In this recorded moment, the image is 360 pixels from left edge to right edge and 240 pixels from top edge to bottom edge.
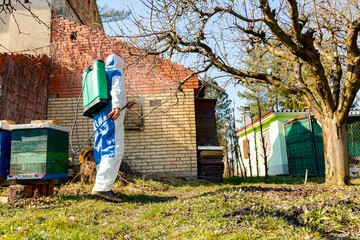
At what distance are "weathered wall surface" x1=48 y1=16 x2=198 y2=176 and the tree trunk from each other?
3.27 metres

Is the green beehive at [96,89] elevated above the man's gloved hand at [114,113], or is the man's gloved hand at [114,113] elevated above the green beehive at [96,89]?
the green beehive at [96,89]

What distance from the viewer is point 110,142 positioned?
4188 mm

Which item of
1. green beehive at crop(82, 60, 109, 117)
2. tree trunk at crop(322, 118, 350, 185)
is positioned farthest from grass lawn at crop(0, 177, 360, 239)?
tree trunk at crop(322, 118, 350, 185)

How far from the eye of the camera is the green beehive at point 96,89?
167 inches

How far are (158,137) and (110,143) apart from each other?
12.1 ft

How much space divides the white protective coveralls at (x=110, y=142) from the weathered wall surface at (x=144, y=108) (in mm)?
3207

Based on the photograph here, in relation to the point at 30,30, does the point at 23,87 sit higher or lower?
lower

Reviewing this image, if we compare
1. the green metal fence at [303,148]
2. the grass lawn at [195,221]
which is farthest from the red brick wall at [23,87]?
the green metal fence at [303,148]

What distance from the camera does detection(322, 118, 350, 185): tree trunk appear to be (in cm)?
564

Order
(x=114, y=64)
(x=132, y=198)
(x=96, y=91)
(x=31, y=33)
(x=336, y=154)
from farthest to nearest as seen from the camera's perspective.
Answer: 1. (x=31, y=33)
2. (x=336, y=154)
3. (x=132, y=198)
4. (x=114, y=64)
5. (x=96, y=91)

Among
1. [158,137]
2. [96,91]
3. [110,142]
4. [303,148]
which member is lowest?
[110,142]

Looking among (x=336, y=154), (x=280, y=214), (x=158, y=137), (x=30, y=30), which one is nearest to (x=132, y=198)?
(x=280, y=214)

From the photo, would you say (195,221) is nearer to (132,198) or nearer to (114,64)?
(132,198)

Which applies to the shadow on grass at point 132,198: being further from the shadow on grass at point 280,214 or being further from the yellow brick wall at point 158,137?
the yellow brick wall at point 158,137
